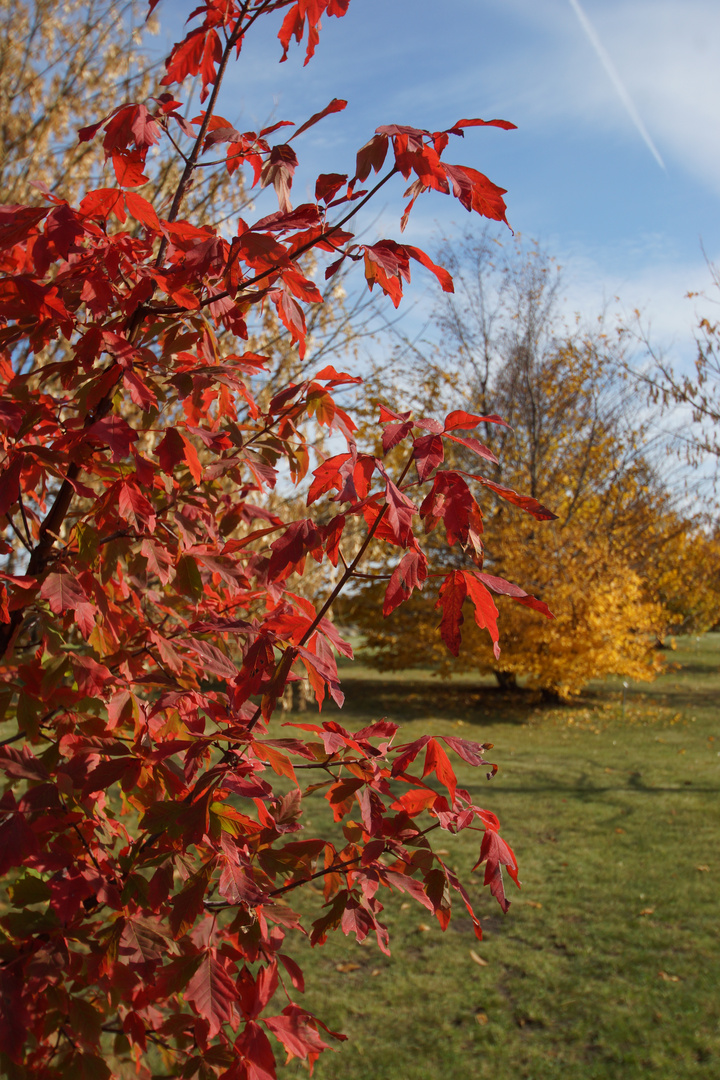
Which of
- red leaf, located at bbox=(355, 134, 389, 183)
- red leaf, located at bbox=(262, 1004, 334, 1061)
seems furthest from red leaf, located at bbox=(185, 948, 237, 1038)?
red leaf, located at bbox=(355, 134, 389, 183)

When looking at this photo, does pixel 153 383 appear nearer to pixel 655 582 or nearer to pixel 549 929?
pixel 549 929

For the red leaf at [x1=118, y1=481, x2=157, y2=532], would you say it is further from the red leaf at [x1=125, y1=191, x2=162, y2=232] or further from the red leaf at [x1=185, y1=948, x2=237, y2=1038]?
the red leaf at [x1=185, y1=948, x2=237, y2=1038]

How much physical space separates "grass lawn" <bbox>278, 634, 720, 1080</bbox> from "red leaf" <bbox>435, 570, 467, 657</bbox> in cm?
252

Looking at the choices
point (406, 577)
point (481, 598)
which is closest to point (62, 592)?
point (406, 577)

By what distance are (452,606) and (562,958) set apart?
12.9 ft

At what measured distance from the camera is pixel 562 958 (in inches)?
167

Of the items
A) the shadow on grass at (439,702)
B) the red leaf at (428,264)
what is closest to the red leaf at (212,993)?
the red leaf at (428,264)

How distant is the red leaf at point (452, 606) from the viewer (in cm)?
117

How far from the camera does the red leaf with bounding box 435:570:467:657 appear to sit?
1.17 m

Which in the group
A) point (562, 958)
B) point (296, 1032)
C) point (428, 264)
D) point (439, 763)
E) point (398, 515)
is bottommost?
point (562, 958)

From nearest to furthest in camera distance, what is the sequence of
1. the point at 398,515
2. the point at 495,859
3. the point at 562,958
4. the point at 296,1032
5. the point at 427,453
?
the point at 398,515, the point at 427,453, the point at 495,859, the point at 296,1032, the point at 562,958

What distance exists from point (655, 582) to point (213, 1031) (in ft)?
58.1

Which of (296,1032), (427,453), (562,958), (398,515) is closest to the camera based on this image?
(398,515)

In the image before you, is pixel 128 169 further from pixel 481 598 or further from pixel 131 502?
pixel 481 598
